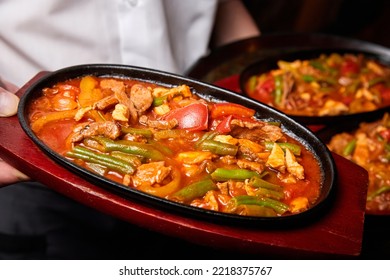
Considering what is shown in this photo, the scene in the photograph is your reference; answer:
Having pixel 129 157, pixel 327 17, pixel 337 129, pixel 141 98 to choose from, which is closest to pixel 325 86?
pixel 337 129

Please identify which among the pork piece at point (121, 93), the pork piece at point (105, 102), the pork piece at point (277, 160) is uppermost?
the pork piece at point (105, 102)

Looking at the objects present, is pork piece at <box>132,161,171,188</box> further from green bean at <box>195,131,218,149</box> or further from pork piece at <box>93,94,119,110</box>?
pork piece at <box>93,94,119,110</box>

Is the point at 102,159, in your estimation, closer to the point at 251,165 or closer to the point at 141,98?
the point at 141,98

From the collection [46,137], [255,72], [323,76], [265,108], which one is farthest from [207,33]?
[46,137]

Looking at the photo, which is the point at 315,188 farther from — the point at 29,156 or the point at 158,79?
the point at 29,156

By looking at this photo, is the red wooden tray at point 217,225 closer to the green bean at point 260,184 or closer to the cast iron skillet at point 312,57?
the green bean at point 260,184

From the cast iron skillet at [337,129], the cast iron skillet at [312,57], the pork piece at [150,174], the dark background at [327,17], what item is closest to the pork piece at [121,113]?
the pork piece at [150,174]
